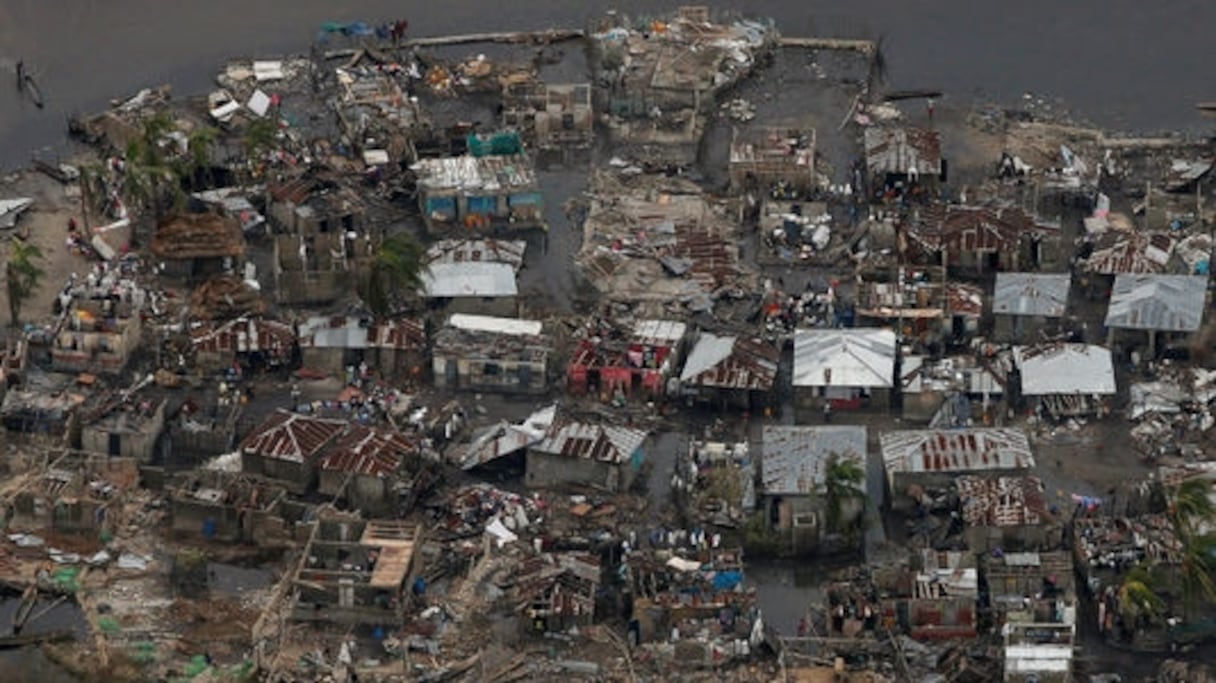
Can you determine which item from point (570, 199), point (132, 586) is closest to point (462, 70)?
point (570, 199)

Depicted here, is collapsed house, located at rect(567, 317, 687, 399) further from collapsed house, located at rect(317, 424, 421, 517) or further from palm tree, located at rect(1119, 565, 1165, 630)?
palm tree, located at rect(1119, 565, 1165, 630)

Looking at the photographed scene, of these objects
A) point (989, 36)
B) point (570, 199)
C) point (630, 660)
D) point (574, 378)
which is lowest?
point (630, 660)

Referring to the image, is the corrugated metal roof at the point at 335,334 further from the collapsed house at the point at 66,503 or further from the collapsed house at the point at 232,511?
the collapsed house at the point at 66,503

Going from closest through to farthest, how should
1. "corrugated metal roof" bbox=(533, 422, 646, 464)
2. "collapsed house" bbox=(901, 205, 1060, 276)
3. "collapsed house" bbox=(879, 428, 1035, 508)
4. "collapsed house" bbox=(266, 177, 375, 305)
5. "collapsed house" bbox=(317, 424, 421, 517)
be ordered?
"collapsed house" bbox=(879, 428, 1035, 508) < "collapsed house" bbox=(317, 424, 421, 517) < "corrugated metal roof" bbox=(533, 422, 646, 464) < "collapsed house" bbox=(901, 205, 1060, 276) < "collapsed house" bbox=(266, 177, 375, 305)

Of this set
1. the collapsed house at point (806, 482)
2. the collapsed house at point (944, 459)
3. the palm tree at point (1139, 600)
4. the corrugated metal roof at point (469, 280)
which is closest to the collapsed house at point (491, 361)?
the corrugated metal roof at point (469, 280)

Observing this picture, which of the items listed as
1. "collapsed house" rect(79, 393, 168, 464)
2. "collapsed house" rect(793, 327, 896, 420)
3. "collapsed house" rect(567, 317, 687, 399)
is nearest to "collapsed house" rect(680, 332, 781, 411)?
"collapsed house" rect(567, 317, 687, 399)

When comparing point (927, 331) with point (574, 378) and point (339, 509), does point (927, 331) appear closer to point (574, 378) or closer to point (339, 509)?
point (574, 378)

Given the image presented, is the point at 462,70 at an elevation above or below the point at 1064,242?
above
